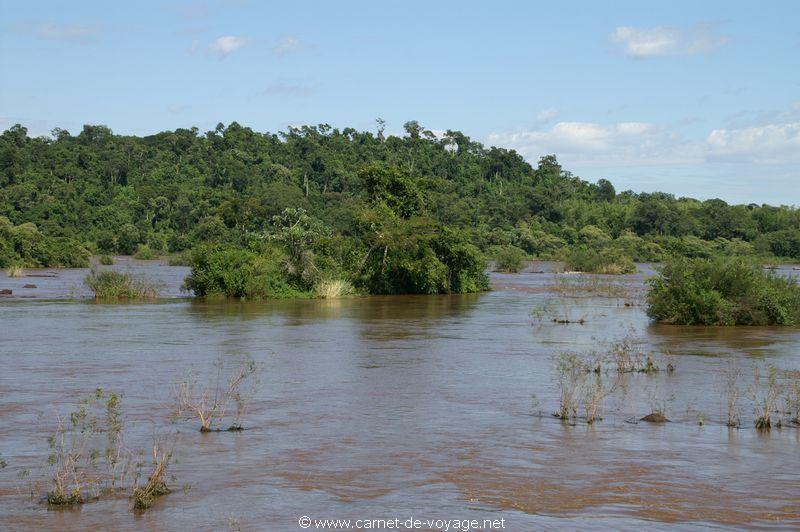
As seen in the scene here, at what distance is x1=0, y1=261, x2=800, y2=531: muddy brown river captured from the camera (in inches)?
395

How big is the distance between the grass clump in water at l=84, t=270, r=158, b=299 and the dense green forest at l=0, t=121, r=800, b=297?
47.9ft

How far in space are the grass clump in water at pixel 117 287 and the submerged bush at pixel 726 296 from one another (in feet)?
67.2

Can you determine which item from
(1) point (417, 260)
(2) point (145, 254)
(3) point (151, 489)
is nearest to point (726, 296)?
(1) point (417, 260)

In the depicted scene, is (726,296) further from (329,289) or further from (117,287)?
(117,287)

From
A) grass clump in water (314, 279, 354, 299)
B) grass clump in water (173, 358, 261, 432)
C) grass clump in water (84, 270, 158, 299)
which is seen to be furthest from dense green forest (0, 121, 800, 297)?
grass clump in water (173, 358, 261, 432)

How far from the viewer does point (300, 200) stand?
9269cm

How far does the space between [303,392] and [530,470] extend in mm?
6255

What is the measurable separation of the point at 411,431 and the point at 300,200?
7996 centimetres

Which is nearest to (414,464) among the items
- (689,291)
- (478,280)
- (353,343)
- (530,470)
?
(530,470)

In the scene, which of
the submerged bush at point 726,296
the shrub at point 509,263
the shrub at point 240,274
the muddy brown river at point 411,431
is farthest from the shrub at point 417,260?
the shrub at point 509,263

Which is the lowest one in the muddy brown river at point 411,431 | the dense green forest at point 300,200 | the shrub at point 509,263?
the muddy brown river at point 411,431

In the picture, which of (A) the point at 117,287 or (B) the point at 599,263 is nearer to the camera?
(A) the point at 117,287

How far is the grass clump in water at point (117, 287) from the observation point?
38312 mm

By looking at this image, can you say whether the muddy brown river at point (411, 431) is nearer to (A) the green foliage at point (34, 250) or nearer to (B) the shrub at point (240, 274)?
(B) the shrub at point (240, 274)
